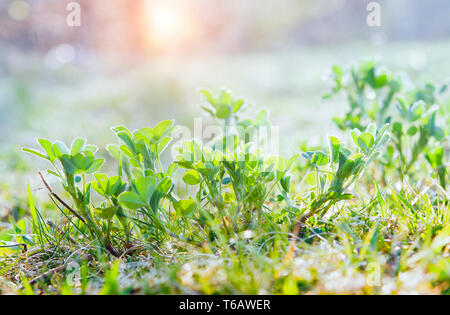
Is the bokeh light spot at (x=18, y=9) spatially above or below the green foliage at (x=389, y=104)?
above

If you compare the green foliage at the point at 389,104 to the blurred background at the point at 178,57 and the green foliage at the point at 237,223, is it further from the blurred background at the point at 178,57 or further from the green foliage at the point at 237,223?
the blurred background at the point at 178,57

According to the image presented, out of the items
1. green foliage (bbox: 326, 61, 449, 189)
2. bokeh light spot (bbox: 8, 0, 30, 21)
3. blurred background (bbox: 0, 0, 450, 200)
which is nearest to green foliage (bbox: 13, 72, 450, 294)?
green foliage (bbox: 326, 61, 449, 189)

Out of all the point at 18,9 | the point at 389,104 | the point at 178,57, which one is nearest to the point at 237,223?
the point at 389,104

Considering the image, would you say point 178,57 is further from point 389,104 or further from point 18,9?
point 389,104

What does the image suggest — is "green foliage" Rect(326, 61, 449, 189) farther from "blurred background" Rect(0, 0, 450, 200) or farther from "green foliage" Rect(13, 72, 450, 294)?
"blurred background" Rect(0, 0, 450, 200)

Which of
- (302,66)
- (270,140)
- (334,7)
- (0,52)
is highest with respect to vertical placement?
(334,7)

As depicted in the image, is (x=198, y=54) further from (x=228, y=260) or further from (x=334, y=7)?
(x=228, y=260)

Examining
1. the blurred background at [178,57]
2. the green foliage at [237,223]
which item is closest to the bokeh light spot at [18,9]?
the blurred background at [178,57]
